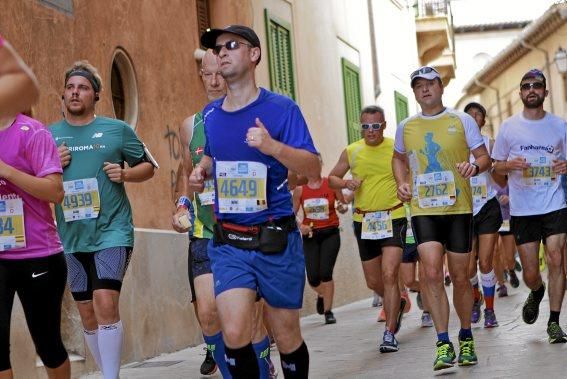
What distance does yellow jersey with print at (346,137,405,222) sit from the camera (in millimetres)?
A: 12039

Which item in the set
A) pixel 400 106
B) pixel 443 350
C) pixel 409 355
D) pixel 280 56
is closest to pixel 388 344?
pixel 409 355

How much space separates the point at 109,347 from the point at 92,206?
2.91ft

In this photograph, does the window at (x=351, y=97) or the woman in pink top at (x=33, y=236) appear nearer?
the woman in pink top at (x=33, y=236)

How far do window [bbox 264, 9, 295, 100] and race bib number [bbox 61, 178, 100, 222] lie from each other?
9.66m

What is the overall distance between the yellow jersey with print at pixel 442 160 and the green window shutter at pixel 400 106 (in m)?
18.9

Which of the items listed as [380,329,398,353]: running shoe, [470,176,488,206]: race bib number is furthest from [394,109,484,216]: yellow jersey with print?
[470,176,488,206]: race bib number

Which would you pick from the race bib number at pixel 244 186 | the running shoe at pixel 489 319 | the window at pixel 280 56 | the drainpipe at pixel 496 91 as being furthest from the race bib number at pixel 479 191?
the drainpipe at pixel 496 91

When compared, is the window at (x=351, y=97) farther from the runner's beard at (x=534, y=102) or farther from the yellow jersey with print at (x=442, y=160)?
the yellow jersey with print at (x=442, y=160)

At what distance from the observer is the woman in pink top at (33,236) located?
6801mm

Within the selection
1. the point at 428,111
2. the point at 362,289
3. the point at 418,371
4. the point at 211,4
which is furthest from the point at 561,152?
the point at 362,289

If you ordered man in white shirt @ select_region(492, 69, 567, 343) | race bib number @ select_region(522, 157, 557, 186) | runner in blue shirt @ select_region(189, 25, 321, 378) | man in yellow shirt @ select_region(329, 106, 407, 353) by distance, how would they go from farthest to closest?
man in yellow shirt @ select_region(329, 106, 407, 353) < race bib number @ select_region(522, 157, 557, 186) < man in white shirt @ select_region(492, 69, 567, 343) < runner in blue shirt @ select_region(189, 25, 321, 378)

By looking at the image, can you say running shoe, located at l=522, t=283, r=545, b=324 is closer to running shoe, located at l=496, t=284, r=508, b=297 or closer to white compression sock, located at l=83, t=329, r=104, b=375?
white compression sock, located at l=83, t=329, r=104, b=375

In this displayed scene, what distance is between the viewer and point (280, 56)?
1855 cm

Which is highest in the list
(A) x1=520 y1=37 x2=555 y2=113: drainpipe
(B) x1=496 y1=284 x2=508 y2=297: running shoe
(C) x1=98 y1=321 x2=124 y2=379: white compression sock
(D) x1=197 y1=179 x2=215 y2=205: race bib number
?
(A) x1=520 y1=37 x2=555 y2=113: drainpipe
